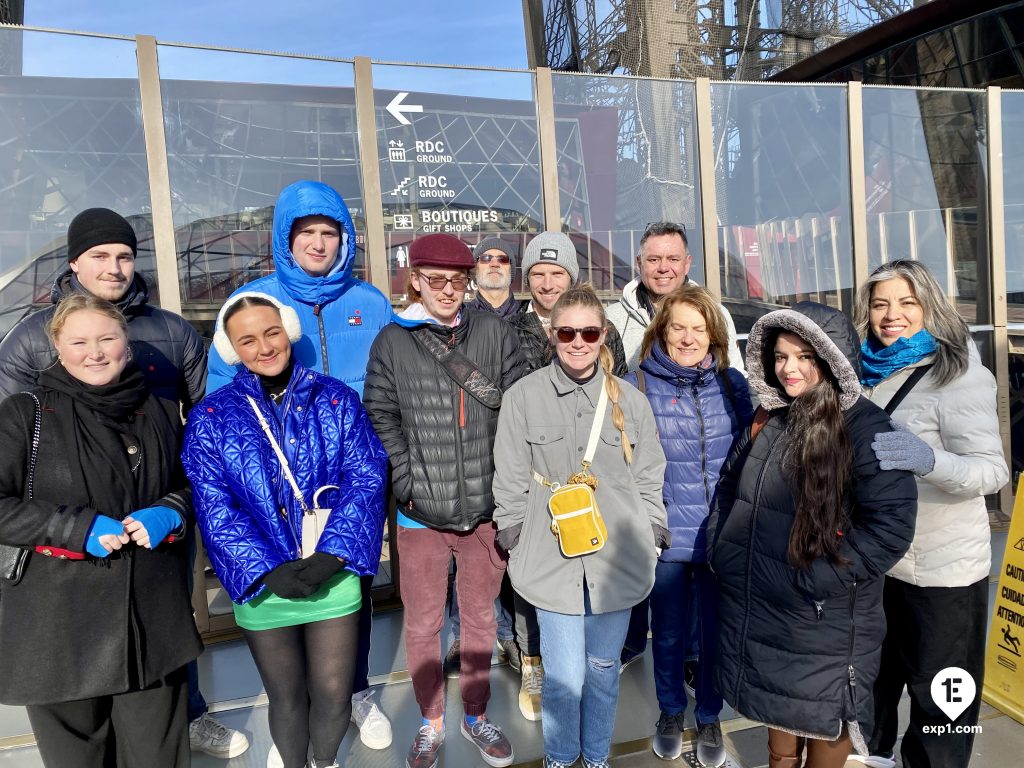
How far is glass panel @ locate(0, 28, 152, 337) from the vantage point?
3.41 meters

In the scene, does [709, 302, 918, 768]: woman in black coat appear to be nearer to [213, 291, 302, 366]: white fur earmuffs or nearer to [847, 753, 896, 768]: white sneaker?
[847, 753, 896, 768]: white sneaker

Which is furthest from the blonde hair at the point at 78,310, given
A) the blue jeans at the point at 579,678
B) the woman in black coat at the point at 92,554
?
the blue jeans at the point at 579,678

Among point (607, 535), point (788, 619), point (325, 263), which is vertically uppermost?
point (325, 263)

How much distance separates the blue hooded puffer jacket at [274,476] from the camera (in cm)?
216

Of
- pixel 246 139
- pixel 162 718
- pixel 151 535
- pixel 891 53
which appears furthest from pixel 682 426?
pixel 891 53

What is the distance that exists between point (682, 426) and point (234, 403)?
1.67 m

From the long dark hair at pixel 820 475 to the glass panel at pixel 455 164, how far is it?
257cm

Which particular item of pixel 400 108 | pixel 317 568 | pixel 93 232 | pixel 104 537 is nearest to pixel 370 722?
pixel 317 568

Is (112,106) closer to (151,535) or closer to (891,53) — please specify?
(151,535)

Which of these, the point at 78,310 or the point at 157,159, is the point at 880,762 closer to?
the point at 78,310

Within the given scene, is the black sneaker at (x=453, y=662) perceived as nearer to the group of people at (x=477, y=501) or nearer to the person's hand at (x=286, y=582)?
the group of people at (x=477, y=501)

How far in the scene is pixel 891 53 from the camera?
14.6 meters

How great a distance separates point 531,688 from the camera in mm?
3096

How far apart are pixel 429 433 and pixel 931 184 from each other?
481 centimetres
